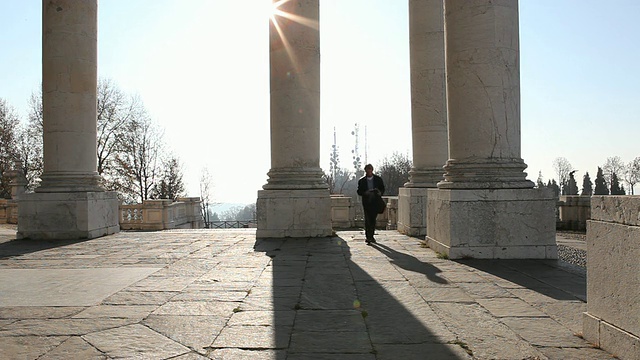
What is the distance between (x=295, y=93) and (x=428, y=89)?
4350mm

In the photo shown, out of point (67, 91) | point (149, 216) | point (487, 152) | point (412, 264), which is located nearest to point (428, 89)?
point (487, 152)

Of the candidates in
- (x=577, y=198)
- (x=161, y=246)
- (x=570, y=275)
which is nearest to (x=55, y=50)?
(x=161, y=246)

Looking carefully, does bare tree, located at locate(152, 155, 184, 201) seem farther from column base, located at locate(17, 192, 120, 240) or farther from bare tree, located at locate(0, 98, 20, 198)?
column base, located at locate(17, 192, 120, 240)

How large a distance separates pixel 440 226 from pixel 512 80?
341 cm

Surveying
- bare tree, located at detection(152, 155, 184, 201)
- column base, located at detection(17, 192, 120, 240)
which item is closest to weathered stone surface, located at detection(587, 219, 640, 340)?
column base, located at detection(17, 192, 120, 240)

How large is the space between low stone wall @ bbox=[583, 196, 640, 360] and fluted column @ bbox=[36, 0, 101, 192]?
1420 centimetres

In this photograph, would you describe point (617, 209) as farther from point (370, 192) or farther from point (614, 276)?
point (370, 192)

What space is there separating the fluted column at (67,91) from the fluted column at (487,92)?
11.2 m

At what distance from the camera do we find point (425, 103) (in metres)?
15.3

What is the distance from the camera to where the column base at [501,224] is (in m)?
9.59

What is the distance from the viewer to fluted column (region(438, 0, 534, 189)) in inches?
390

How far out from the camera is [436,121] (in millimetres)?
15266

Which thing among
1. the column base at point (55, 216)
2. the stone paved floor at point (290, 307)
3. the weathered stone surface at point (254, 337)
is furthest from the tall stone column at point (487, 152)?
the column base at point (55, 216)

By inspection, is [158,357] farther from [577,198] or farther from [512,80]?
[577,198]
